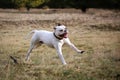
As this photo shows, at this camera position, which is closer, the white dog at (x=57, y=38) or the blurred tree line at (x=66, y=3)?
the white dog at (x=57, y=38)

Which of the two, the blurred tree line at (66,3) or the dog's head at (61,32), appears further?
the blurred tree line at (66,3)

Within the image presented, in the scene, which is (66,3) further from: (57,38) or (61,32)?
(61,32)

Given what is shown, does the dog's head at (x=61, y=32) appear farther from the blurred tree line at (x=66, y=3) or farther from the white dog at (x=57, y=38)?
the blurred tree line at (x=66, y=3)

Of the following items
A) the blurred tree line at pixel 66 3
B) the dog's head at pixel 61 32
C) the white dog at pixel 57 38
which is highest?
the dog's head at pixel 61 32

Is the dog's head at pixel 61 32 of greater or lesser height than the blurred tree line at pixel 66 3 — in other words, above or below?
above

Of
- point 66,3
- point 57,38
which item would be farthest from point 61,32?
point 66,3

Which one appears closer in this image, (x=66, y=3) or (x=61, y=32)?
(x=61, y=32)

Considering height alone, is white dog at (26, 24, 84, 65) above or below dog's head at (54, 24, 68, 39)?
below

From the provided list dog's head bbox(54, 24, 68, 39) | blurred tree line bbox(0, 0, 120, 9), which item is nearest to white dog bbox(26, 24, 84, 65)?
dog's head bbox(54, 24, 68, 39)

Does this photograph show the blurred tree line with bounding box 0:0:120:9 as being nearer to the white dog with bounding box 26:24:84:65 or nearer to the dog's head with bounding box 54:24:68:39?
the white dog with bounding box 26:24:84:65

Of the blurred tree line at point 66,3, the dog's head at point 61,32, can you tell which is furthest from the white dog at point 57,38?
the blurred tree line at point 66,3

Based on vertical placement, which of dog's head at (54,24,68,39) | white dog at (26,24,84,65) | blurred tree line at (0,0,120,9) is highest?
dog's head at (54,24,68,39)

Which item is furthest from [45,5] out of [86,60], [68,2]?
[86,60]

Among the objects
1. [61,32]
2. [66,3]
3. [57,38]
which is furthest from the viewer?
[66,3]
